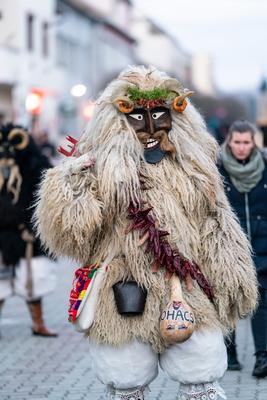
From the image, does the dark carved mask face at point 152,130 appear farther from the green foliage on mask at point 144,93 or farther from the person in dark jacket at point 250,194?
the person in dark jacket at point 250,194

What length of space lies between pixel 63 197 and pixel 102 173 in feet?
0.72

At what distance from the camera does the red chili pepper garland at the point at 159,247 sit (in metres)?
5.72

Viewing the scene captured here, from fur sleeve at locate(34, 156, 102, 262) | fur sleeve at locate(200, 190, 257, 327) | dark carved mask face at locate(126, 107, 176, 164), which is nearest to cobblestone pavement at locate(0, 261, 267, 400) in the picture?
fur sleeve at locate(200, 190, 257, 327)

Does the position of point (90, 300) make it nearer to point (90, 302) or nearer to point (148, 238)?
point (90, 302)

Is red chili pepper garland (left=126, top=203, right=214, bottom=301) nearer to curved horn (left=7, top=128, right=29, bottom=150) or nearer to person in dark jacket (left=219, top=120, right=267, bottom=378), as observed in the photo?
person in dark jacket (left=219, top=120, right=267, bottom=378)

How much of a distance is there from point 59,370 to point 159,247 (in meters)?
3.28

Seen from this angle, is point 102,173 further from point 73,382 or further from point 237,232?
point 73,382

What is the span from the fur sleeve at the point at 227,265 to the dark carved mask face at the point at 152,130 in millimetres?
390

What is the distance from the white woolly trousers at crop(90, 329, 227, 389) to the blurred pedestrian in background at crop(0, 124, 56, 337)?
461cm

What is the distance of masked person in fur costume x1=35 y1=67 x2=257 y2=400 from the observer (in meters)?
5.72

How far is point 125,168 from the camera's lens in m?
5.77

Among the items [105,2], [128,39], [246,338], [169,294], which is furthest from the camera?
[128,39]

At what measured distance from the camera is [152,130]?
19.4ft

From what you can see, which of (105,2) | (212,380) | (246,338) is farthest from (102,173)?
(105,2)
